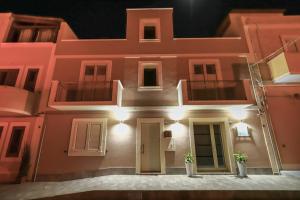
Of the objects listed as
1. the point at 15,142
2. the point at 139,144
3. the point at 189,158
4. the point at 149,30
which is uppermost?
the point at 149,30

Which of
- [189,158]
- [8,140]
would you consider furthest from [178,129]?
[8,140]

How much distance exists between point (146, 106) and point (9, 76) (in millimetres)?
7946

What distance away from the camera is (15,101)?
874 centimetres

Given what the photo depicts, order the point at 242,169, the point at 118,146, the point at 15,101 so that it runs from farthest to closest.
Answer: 1. the point at 118,146
2. the point at 15,101
3. the point at 242,169

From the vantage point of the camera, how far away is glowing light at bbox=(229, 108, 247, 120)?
9.21 m

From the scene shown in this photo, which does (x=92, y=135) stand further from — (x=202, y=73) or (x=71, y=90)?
(x=202, y=73)

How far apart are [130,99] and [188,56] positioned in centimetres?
421

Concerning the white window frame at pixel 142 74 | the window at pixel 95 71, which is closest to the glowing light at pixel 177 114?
the white window frame at pixel 142 74

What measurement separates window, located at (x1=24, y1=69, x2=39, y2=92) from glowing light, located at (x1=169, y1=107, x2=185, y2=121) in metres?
7.76

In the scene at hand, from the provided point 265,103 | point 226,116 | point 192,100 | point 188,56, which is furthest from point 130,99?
point 265,103

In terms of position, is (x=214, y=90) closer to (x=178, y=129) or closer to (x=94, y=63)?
(x=178, y=129)

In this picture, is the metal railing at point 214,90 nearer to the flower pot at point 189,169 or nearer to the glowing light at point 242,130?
the glowing light at point 242,130

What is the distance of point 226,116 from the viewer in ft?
30.3

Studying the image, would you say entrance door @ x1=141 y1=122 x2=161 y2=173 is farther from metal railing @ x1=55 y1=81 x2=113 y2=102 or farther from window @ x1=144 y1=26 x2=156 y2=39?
window @ x1=144 y1=26 x2=156 y2=39
